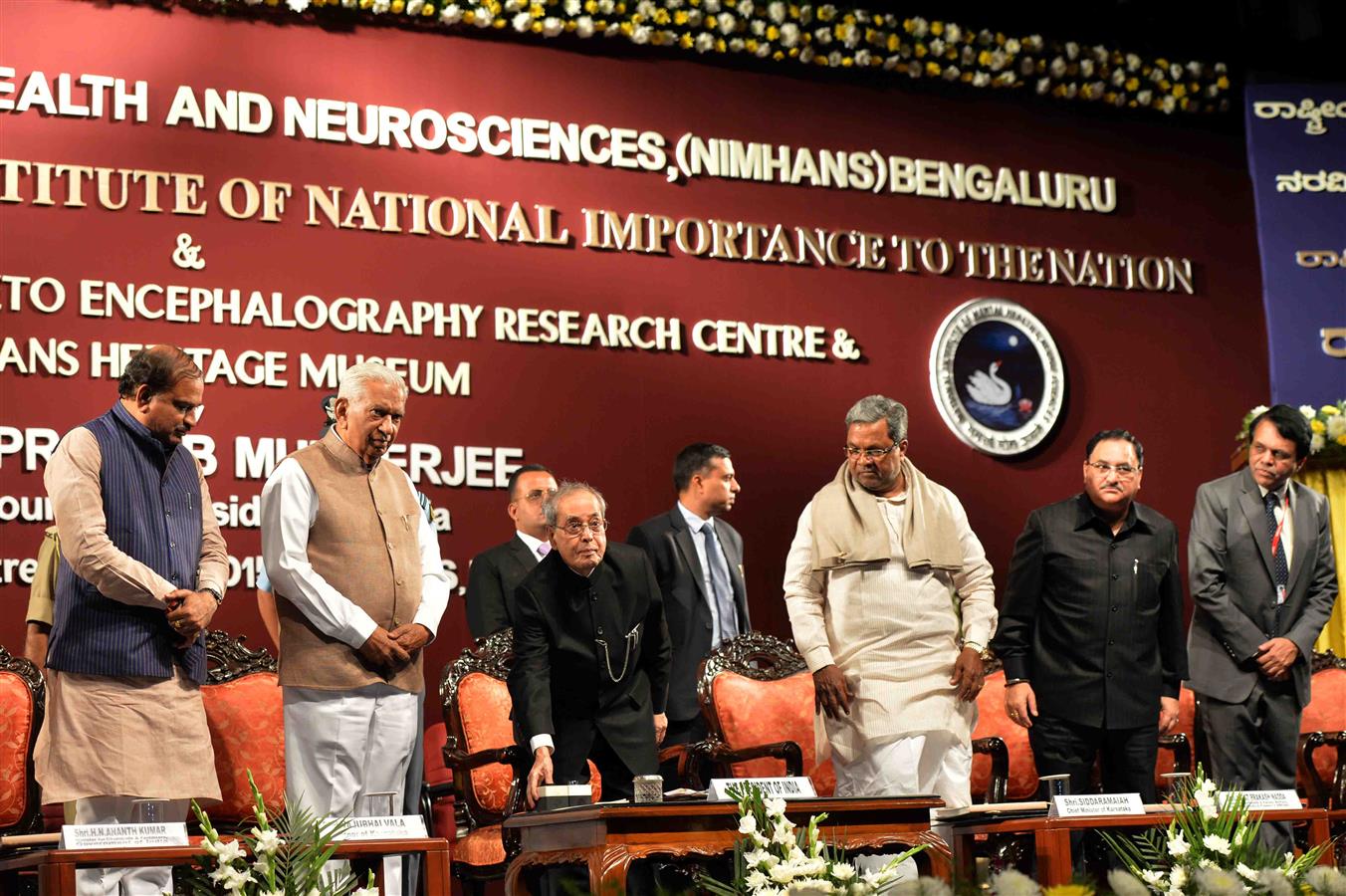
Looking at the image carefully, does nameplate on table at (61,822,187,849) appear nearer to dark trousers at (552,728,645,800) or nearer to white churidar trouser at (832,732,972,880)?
dark trousers at (552,728,645,800)

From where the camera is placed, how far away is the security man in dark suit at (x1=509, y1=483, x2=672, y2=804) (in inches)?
181

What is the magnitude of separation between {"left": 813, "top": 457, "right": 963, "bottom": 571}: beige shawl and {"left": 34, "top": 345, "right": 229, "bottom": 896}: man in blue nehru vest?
1704mm

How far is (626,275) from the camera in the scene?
7371 millimetres

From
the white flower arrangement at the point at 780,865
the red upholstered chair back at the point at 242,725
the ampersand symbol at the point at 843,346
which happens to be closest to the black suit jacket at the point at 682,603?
the red upholstered chair back at the point at 242,725

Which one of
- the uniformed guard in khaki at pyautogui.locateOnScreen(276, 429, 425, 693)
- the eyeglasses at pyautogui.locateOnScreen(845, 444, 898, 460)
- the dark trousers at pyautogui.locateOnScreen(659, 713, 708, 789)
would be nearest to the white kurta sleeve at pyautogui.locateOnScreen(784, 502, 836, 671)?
the eyeglasses at pyautogui.locateOnScreen(845, 444, 898, 460)

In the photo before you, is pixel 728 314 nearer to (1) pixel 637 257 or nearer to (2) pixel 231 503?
(1) pixel 637 257

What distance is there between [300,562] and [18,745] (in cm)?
124

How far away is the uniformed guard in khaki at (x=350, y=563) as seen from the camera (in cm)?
449

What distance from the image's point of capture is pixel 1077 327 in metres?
8.19

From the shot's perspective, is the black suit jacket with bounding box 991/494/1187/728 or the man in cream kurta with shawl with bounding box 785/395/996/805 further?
the black suit jacket with bounding box 991/494/1187/728

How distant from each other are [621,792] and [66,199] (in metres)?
3.36

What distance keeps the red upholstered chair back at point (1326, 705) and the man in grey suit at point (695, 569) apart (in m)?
2.33

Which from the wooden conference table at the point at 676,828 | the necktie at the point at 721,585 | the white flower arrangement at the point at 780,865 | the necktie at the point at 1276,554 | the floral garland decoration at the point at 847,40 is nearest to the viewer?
the white flower arrangement at the point at 780,865

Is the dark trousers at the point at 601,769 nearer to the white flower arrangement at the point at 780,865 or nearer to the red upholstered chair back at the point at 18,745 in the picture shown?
the white flower arrangement at the point at 780,865
